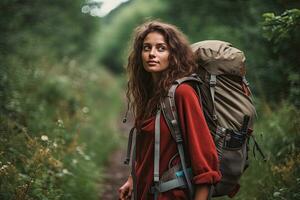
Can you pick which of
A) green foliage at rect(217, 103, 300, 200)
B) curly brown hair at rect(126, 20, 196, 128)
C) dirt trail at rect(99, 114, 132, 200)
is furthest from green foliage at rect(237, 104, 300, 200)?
dirt trail at rect(99, 114, 132, 200)

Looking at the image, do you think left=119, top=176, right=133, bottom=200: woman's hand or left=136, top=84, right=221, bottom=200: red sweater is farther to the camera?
left=119, top=176, right=133, bottom=200: woman's hand

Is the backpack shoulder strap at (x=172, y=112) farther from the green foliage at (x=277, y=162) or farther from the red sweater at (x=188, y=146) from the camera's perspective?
the green foliage at (x=277, y=162)

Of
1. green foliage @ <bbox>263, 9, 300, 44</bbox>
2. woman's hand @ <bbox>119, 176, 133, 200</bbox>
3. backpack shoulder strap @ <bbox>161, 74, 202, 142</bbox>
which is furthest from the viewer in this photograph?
green foliage @ <bbox>263, 9, 300, 44</bbox>

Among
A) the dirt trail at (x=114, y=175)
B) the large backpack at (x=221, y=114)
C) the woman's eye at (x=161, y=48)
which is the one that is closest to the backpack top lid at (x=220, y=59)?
the large backpack at (x=221, y=114)

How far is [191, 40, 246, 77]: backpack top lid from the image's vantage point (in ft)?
10.0

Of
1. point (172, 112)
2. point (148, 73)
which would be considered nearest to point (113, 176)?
point (148, 73)

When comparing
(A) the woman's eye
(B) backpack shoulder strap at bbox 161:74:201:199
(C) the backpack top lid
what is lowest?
(B) backpack shoulder strap at bbox 161:74:201:199

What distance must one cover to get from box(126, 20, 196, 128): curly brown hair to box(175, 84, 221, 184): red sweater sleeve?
0.70 ft

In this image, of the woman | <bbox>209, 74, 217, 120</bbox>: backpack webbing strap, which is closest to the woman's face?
the woman

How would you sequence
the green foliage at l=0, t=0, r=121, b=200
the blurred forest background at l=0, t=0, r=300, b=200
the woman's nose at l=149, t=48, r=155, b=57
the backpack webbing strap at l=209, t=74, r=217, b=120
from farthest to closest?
the green foliage at l=0, t=0, r=121, b=200 < the blurred forest background at l=0, t=0, r=300, b=200 < the woman's nose at l=149, t=48, r=155, b=57 < the backpack webbing strap at l=209, t=74, r=217, b=120

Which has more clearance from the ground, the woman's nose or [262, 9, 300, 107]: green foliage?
[262, 9, 300, 107]: green foliage

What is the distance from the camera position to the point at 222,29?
980cm

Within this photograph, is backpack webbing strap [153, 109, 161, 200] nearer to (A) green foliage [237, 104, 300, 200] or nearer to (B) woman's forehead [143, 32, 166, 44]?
(B) woman's forehead [143, 32, 166, 44]

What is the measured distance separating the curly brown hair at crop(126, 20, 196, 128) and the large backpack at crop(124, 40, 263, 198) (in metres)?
0.11
